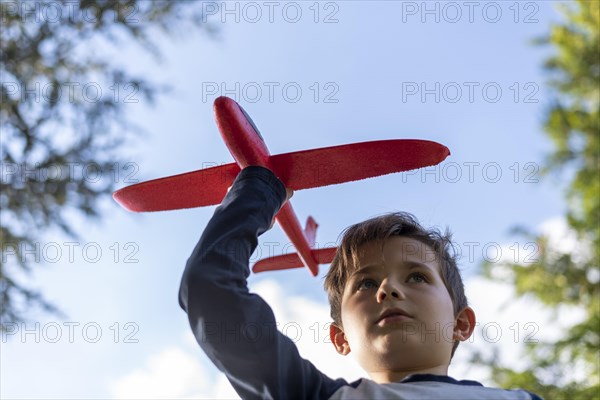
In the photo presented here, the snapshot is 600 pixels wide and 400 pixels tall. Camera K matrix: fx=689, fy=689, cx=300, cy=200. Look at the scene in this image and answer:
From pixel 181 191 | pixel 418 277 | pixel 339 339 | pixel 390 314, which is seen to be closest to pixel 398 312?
pixel 390 314

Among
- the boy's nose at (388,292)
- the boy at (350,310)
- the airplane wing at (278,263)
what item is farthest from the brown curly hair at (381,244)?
the airplane wing at (278,263)

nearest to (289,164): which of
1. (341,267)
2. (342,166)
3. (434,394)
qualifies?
(342,166)

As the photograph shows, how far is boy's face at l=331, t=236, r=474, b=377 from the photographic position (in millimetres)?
1259

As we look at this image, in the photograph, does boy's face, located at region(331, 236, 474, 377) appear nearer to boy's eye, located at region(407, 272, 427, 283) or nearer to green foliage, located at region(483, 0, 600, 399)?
boy's eye, located at region(407, 272, 427, 283)

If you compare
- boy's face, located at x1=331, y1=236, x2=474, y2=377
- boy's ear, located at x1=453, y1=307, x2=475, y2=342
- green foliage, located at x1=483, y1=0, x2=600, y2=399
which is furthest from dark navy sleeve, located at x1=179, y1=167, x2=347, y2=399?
green foliage, located at x1=483, y1=0, x2=600, y2=399

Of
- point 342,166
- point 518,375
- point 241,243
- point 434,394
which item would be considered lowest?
point 518,375

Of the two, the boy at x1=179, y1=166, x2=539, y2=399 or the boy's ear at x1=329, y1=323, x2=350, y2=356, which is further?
the boy's ear at x1=329, y1=323, x2=350, y2=356

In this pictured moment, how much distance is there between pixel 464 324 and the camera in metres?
1.47

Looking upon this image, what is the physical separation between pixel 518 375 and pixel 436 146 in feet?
9.69

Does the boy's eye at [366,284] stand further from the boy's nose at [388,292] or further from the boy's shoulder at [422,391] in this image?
the boy's shoulder at [422,391]

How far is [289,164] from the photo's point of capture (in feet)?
4.82

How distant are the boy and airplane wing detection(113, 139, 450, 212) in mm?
64

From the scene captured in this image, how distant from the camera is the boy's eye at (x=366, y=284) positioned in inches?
53.8

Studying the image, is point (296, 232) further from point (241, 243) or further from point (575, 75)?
point (575, 75)
